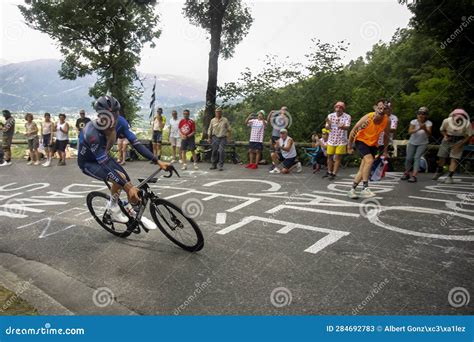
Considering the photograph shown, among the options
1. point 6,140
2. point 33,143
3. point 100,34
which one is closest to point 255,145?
point 33,143

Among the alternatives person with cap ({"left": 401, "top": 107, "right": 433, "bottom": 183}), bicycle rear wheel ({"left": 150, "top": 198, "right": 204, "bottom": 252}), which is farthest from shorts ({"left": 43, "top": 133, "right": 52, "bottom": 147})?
person with cap ({"left": 401, "top": 107, "right": 433, "bottom": 183})

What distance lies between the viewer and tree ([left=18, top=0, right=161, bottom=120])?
2061 cm

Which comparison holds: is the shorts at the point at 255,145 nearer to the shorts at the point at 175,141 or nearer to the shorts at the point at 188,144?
the shorts at the point at 188,144

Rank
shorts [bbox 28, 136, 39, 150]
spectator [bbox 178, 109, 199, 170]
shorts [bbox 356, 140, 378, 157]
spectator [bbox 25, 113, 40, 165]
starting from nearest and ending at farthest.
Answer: shorts [bbox 356, 140, 378, 157] < spectator [bbox 178, 109, 199, 170] < spectator [bbox 25, 113, 40, 165] < shorts [bbox 28, 136, 39, 150]

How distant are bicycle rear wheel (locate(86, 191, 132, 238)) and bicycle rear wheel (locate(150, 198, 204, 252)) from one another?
79 centimetres

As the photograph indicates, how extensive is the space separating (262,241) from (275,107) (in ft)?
39.0

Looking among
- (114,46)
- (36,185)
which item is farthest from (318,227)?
(114,46)

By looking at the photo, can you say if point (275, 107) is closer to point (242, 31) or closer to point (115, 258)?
point (242, 31)

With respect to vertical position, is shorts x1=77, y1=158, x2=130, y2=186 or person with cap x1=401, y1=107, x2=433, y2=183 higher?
person with cap x1=401, y1=107, x2=433, y2=183

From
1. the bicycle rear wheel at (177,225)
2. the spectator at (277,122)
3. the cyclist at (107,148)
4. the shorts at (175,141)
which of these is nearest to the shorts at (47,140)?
the shorts at (175,141)

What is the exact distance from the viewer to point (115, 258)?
14.6ft

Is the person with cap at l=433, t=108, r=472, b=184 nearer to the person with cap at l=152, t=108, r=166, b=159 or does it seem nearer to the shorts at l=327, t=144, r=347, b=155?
the shorts at l=327, t=144, r=347, b=155

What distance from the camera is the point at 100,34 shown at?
861 inches

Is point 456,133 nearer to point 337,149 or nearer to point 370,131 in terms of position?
point 337,149
